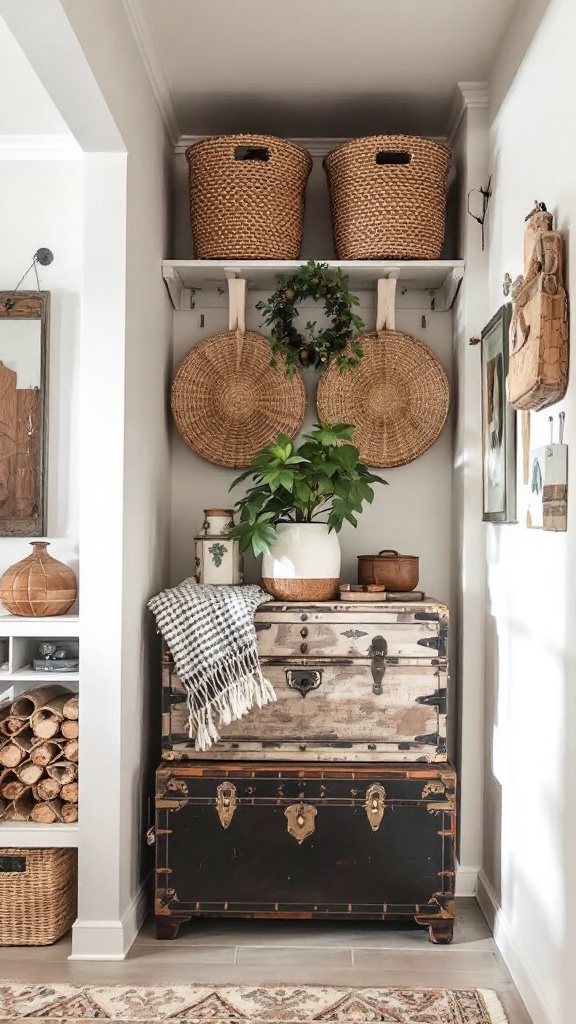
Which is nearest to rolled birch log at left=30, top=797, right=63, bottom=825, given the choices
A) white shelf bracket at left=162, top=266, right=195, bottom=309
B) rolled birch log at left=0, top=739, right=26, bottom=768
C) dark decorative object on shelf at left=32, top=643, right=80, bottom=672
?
rolled birch log at left=0, top=739, right=26, bottom=768

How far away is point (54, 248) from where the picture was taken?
3354 millimetres

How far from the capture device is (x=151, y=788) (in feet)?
10.1

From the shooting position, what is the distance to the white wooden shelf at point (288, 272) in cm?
322

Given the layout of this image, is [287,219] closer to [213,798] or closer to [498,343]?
[498,343]

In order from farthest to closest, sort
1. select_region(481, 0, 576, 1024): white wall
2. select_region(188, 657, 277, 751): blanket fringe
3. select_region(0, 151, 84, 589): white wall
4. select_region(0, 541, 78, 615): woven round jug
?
select_region(0, 151, 84, 589): white wall, select_region(0, 541, 78, 615): woven round jug, select_region(188, 657, 277, 751): blanket fringe, select_region(481, 0, 576, 1024): white wall

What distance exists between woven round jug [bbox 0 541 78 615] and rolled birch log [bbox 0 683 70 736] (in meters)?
0.25

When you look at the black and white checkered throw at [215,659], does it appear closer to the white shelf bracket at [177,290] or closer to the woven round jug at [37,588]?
the woven round jug at [37,588]

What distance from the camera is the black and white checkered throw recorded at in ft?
9.13

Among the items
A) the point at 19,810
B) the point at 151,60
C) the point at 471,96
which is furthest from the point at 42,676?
the point at 471,96

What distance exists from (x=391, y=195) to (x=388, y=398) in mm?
687

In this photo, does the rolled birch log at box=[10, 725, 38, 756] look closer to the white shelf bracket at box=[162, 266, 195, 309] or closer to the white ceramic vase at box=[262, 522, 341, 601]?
the white ceramic vase at box=[262, 522, 341, 601]

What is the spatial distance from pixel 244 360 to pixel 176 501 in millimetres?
583

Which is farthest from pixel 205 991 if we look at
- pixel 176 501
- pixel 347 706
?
pixel 176 501

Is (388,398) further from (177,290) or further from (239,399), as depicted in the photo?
(177,290)
